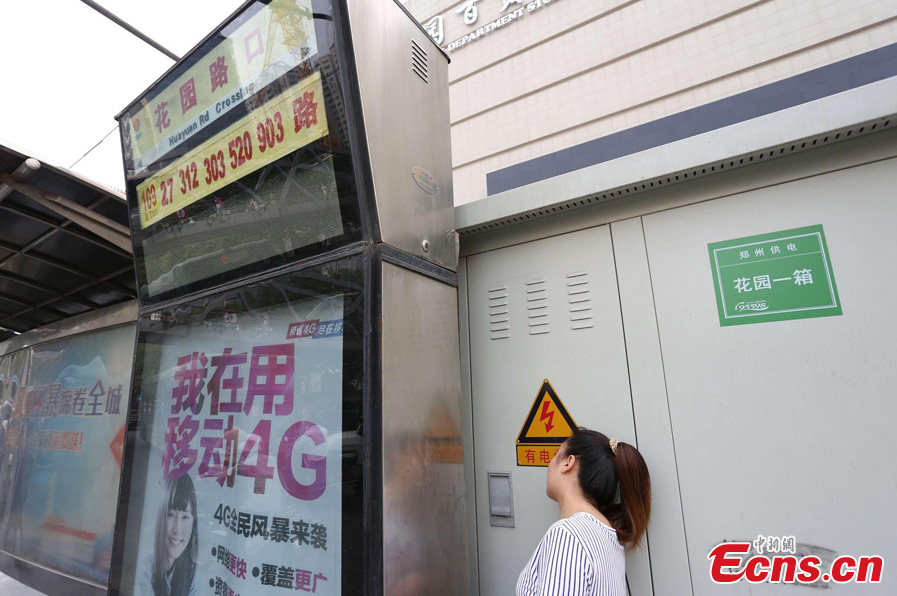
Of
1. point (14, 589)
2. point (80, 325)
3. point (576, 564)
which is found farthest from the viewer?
point (80, 325)

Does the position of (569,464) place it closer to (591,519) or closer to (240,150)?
(591,519)

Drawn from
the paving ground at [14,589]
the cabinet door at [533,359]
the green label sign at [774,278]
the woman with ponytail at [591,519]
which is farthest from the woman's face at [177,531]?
the paving ground at [14,589]

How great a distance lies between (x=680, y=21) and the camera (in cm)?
548

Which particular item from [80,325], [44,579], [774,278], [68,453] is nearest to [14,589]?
[44,579]

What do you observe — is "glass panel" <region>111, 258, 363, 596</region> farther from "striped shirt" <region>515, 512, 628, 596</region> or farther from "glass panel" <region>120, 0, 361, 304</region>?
"striped shirt" <region>515, 512, 628, 596</region>

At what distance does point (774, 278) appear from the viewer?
1.72 meters

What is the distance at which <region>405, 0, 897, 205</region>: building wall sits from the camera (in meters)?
4.74

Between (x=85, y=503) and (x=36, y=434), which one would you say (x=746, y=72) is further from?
(x=36, y=434)

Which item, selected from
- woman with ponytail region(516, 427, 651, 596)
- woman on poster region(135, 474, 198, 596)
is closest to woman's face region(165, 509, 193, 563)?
woman on poster region(135, 474, 198, 596)

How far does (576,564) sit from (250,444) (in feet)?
5.00

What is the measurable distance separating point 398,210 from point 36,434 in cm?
528

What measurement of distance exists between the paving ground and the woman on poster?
3.04m

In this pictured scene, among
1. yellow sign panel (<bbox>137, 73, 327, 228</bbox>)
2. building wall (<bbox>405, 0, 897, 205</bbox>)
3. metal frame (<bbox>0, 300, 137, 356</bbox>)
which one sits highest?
building wall (<bbox>405, 0, 897, 205</bbox>)

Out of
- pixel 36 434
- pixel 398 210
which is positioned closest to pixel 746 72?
pixel 398 210
